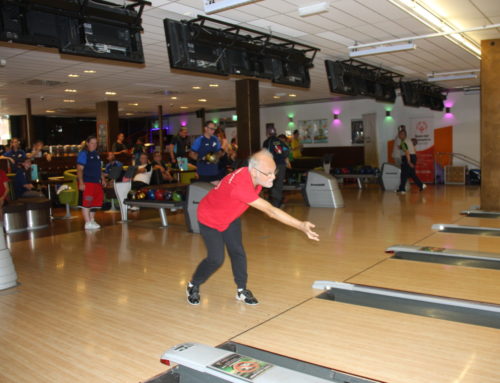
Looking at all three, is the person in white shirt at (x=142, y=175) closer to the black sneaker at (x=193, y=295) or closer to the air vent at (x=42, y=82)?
the air vent at (x=42, y=82)

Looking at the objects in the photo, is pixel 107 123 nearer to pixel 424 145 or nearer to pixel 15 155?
pixel 15 155

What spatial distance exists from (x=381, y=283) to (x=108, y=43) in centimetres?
340

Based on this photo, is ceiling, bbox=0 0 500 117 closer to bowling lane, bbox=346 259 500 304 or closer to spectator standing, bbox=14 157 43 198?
spectator standing, bbox=14 157 43 198

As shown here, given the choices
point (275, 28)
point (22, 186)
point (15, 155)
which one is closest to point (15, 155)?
point (15, 155)

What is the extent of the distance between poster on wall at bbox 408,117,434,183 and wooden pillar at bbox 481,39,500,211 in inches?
237

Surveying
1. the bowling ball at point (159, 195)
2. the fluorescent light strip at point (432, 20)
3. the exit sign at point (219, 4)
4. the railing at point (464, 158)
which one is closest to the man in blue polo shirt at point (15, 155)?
the bowling ball at point (159, 195)

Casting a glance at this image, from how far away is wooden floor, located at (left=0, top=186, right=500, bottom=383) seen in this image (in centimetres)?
237

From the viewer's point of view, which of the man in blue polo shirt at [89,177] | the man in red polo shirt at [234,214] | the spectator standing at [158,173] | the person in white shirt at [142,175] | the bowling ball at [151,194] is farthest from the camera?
the spectator standing at [158,173]

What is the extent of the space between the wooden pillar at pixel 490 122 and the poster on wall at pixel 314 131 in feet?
28.2

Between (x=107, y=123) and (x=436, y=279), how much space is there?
39.9ft

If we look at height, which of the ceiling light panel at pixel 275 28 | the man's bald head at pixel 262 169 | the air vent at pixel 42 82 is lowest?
the man's bald head at pixel 262 169

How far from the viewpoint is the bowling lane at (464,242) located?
4765 mm

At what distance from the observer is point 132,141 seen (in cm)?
2108

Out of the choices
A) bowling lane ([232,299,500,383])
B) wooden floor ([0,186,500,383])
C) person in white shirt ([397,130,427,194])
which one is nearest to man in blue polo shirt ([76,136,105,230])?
wooden floor ([0,186,500,383])
